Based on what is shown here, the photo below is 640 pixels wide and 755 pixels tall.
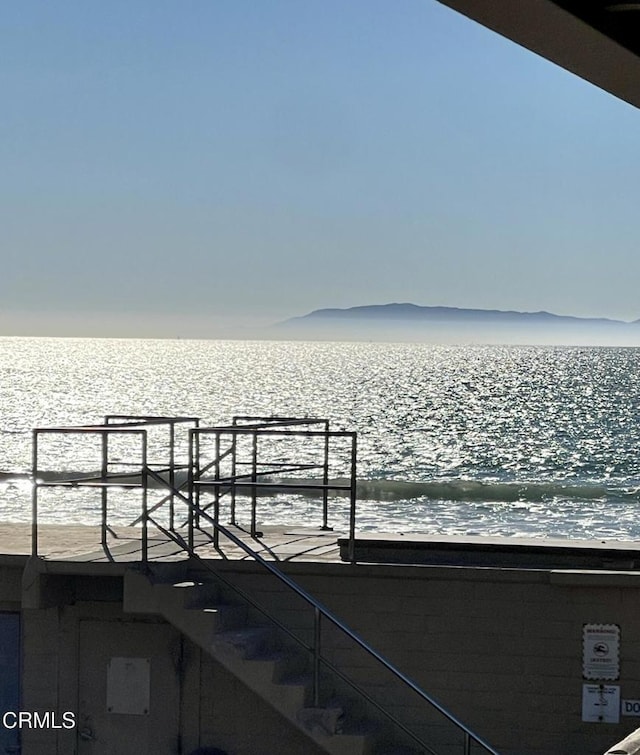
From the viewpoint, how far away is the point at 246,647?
384 inches

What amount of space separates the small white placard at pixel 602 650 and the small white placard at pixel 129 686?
3657mm

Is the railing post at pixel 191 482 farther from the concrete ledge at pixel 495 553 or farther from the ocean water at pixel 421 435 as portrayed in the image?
the ocean water at pixel 421 435

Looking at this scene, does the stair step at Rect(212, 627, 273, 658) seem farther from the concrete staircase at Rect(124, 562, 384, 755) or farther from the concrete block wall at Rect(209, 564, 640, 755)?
the concrete block wall at Rect(209, 564, 640, 755)

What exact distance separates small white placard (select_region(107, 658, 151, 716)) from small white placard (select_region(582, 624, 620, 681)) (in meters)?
3.66

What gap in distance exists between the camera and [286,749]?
10.5 meters

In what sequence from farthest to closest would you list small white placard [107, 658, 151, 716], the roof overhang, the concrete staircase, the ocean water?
the ocean water → small white placard [107, 658, 151, 716] → the concrete staircase → the roof overhang

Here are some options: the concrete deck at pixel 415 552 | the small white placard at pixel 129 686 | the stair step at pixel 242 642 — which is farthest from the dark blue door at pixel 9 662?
the stair step at pixel 242 642

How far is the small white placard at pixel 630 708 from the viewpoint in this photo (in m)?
10.2

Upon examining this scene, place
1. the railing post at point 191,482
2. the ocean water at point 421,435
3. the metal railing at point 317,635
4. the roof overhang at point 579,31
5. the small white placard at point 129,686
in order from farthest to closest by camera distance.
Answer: the ocean water at point 421,435 < the small white placard at point 129,686 < the railing post at point 191,482 < the metal railing at point 317,635 < the roof overhang at point 579,31

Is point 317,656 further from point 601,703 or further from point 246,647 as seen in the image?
point 601,703

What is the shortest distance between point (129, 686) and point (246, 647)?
145cm

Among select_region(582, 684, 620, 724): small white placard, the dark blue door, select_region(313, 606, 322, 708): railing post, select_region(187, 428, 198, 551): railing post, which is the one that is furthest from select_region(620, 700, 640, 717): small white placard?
the dark blue door

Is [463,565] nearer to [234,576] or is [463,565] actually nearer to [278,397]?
[234,576]

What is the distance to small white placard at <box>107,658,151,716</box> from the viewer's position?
10.6m
